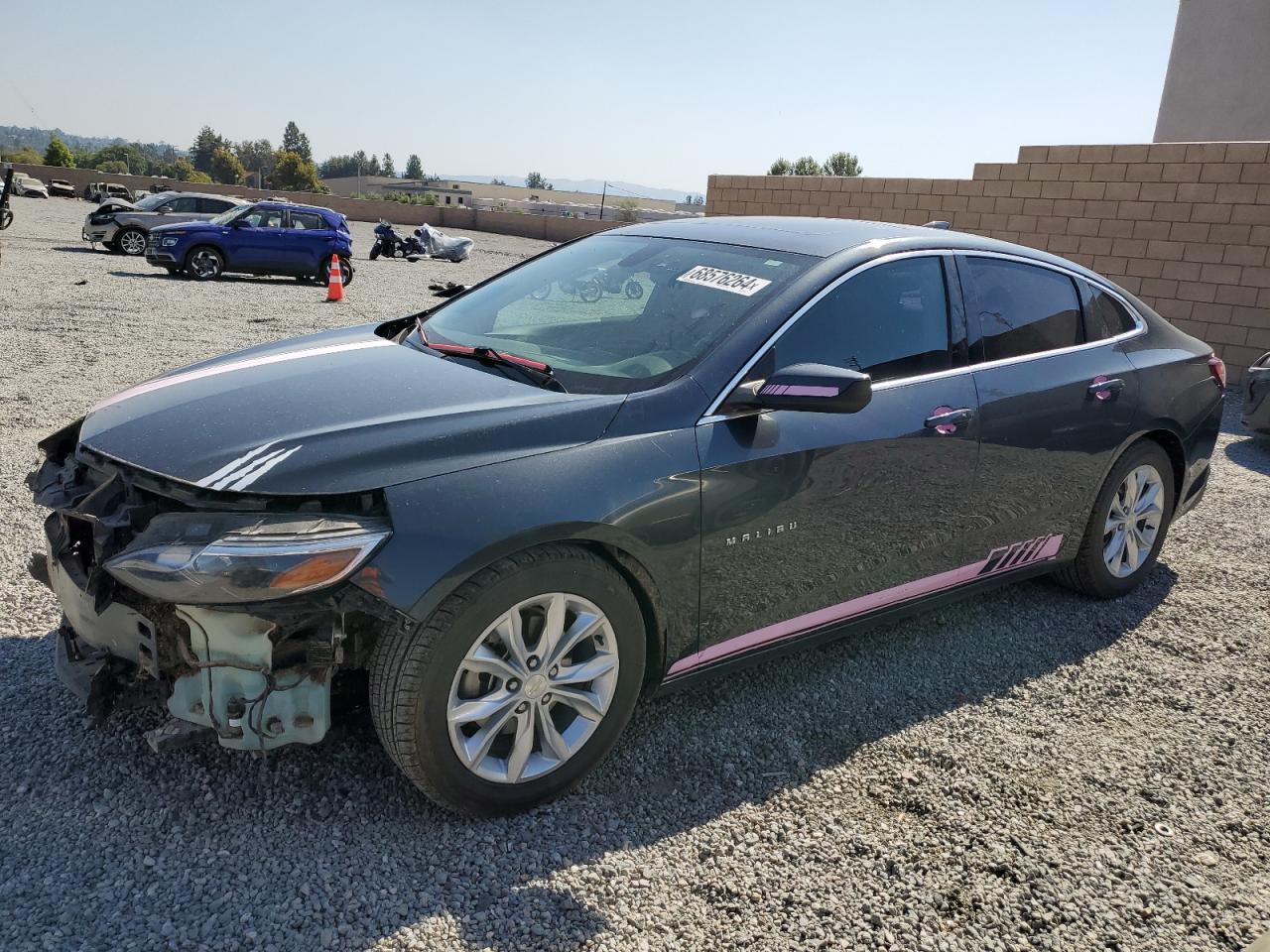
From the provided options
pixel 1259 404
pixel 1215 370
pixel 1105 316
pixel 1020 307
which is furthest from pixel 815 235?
pixel 1259 404

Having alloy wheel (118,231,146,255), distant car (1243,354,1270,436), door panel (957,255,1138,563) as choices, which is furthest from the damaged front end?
alloy wheel (118,231,146,255)

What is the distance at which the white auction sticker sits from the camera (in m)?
3.39

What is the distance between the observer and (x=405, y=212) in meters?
50.2

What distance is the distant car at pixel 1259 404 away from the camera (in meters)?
8.55

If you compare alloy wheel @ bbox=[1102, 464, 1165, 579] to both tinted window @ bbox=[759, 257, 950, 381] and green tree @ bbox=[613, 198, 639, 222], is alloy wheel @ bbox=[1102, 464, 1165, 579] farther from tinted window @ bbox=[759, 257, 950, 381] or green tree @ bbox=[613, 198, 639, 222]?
green tree @ bbox=[613, 198, 639, 222]

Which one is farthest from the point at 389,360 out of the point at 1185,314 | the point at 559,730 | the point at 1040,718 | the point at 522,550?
the point at 1185,314

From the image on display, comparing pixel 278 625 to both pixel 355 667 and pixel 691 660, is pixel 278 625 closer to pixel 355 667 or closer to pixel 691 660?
pixel 355 667

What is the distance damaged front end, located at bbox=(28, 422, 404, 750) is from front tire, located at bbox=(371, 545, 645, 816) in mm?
170

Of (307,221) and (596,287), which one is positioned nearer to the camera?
(596,287)

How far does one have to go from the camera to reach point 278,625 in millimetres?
2504

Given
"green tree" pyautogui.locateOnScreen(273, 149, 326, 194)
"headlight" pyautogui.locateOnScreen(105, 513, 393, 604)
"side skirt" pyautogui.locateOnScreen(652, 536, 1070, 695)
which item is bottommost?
"side skirt" pyautogui.locateOnScreen(652, 536, 1070, 695)

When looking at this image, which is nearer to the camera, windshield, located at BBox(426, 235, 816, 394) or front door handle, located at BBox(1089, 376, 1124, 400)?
windshield, located at BBox(426, 235, 816, 394)

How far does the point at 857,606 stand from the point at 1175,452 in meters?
2.28

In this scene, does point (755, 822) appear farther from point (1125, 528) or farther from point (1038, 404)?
point (1125, 528)
